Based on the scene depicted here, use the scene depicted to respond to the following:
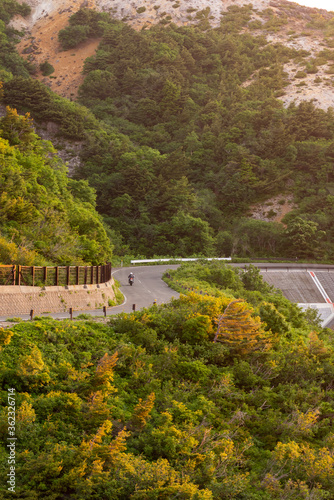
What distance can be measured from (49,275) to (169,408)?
1064 centimetres

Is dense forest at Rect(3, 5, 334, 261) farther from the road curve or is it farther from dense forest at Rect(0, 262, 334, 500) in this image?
dense forest at Rect(0, 262, 334, 500)

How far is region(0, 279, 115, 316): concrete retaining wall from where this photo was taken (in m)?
21.2

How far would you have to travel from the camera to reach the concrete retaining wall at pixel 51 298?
21.2m

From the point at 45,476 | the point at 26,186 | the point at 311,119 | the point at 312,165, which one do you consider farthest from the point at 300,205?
the point at 45,476

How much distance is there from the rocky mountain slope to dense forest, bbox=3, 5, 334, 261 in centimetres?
436

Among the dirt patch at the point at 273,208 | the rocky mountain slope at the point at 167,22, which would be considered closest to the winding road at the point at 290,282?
the dirt patch at the point at 273,208

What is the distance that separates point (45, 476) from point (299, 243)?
5485cm

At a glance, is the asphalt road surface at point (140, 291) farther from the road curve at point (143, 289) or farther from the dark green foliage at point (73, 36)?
the dark green foliage at point (73, 36)

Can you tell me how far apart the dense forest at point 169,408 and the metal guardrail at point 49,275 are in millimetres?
3854

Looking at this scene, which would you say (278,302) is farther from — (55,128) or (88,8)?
(88,8)

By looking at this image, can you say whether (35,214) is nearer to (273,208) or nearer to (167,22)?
(273,208)

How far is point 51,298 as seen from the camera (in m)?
23.8

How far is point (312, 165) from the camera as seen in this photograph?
246 feet

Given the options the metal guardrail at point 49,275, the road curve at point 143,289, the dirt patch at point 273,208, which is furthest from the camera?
the dirt patch at point 273,208
